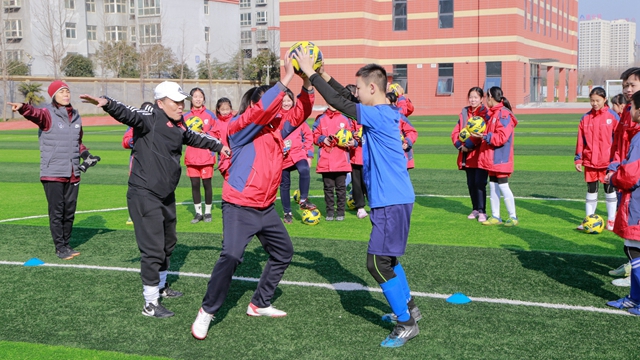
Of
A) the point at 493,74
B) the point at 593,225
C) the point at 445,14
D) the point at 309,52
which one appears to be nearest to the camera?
the point at 309,52

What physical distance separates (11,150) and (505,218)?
21.5 metres

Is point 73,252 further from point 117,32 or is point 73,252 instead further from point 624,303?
point 117,32

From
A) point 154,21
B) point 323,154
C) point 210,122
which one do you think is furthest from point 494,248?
point 154,21

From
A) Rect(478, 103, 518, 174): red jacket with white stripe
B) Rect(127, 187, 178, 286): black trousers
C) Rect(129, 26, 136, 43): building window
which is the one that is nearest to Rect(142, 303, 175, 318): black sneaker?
Rect(127, 187, 178, 286): black trousers

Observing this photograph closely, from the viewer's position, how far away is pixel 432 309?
6.22 meters

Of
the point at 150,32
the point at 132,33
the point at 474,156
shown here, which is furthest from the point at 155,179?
the point at 132,33

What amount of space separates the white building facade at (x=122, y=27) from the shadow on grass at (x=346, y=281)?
60.6 metres

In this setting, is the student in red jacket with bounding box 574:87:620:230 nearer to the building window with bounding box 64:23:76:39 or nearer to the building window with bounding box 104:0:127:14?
the building window with bounding box 64:23:76:39

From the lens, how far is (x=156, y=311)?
613 cm

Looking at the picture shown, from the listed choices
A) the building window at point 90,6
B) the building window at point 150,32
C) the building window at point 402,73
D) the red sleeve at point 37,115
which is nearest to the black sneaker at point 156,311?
the red sleeve at point 37,115

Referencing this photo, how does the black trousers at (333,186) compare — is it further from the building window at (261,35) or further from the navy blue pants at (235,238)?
the building window at (261,35)

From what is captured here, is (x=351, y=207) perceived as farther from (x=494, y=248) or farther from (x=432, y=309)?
(x=432, y=309)

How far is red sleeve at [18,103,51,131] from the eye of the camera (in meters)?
7.66

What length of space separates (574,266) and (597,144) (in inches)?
106
